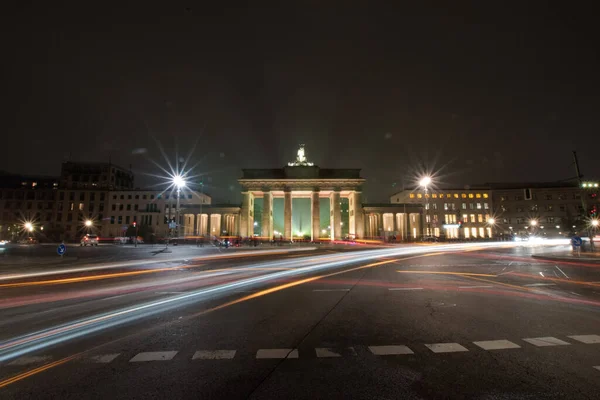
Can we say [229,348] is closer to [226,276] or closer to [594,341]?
[594,341]

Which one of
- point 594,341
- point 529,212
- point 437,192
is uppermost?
point 437,192

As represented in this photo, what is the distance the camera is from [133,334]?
6.29 m

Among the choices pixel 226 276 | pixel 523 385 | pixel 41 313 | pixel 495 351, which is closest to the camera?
pixel 523 385

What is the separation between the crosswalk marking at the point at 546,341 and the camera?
5.67 meters

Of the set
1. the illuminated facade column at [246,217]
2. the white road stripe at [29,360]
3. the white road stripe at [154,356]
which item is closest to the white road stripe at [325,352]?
the white road stripe at [154,356]

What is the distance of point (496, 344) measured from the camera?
569cm

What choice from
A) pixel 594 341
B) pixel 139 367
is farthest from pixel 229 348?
pixel 594 341

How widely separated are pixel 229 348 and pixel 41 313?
6064 millimetres

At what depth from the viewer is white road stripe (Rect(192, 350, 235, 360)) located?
16.6ft

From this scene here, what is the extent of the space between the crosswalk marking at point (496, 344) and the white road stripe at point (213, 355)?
4.54 m

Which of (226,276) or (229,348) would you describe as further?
(226,276)

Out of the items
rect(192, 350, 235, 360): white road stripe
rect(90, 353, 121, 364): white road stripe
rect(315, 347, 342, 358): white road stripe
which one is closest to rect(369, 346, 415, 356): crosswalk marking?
rect(315, 347, 342, 358): white road stripe

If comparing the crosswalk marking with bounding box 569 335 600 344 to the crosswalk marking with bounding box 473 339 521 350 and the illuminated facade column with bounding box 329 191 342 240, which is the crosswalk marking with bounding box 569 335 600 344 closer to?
the crosswalk marking with bounding box 473 339 521 350

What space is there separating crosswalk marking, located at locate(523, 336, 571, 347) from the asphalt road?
0.04 metres
